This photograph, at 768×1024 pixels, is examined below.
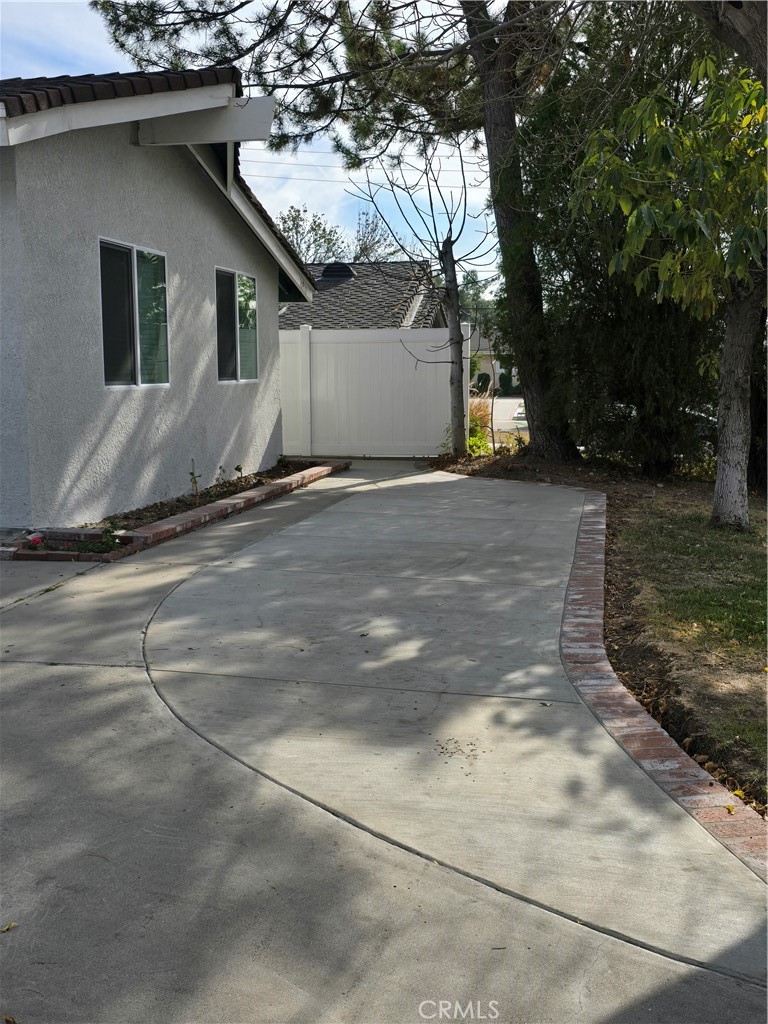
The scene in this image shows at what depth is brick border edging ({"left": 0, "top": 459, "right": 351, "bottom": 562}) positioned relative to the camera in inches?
301

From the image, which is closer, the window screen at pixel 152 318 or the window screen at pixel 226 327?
the window screen at pixel 152 318

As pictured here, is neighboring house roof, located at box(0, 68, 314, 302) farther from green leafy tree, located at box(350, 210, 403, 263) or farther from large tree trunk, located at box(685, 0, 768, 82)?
green leafy tree, located at box(350, 210, 403, 263)

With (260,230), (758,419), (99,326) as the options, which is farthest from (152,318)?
(758,419)

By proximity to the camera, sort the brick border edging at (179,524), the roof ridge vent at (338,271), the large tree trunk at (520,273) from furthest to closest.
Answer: the roof ridge vent at (338,271) → the large tree trunk at (520,273) → the brick border edging at (179,524)

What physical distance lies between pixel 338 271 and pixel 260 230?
10065 mm

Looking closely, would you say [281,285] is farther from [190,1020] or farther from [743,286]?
[190,1020]

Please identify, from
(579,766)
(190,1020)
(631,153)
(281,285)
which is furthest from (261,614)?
(281,285)

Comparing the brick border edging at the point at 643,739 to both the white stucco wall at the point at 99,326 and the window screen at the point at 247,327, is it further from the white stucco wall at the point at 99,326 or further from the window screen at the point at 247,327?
the window screen at the point at 247,327

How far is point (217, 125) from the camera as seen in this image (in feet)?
33.5

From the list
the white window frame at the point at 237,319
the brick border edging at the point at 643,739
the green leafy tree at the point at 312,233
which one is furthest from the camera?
the green leafy tree at the point at 312,233

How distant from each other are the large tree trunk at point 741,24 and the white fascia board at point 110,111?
503 cm

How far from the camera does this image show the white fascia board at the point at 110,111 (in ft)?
24.0

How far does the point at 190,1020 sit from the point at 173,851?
0.82 metres

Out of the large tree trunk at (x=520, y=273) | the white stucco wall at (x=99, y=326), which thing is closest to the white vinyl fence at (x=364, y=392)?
the large tree trunk at (x=520, y=273)
